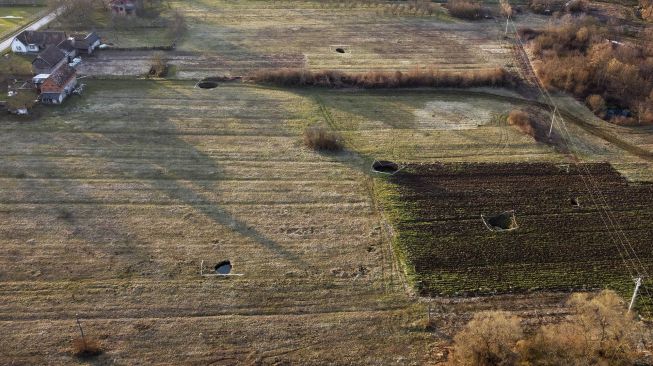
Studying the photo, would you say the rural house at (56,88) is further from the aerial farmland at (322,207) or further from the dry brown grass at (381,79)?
the dry brown grass at (381,79)

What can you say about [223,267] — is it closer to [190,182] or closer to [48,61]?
[190,182]

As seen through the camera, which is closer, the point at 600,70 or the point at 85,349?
the point at 85,349

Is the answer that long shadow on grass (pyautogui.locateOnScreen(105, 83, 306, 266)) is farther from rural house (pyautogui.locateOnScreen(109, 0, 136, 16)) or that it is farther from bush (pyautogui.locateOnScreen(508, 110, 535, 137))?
rural house (pyautogui.locateOnScreen(109, 0, 136, 16))

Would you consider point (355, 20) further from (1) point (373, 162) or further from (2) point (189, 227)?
(2) point (189, 227)

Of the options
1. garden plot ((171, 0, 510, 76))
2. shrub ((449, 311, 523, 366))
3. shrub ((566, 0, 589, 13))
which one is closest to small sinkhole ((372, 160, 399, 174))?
shrub ((449, 311, 523, 366))

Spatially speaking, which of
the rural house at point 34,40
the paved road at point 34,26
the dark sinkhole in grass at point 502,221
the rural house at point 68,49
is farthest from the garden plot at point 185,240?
the paved road at point 34,26

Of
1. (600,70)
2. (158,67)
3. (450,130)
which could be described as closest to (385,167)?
(450,130)
